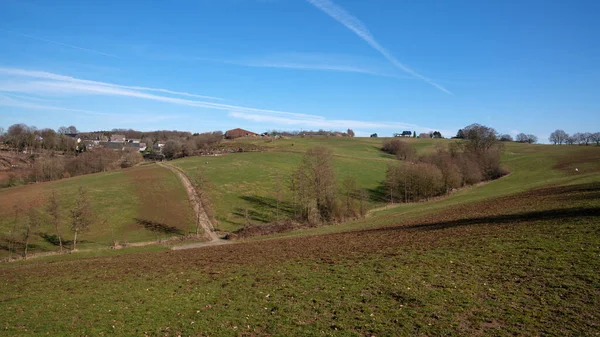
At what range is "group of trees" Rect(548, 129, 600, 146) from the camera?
164500mm

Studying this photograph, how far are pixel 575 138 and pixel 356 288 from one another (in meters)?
218

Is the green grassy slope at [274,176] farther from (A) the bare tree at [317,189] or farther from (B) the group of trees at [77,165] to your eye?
(B) the group of trees at [77,165]

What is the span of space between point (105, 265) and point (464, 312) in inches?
936

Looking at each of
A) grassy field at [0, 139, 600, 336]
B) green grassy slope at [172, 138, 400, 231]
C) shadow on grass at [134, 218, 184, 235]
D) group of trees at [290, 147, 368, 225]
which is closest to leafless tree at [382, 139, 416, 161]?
green grassy slope at [172, 138, 400, 231]

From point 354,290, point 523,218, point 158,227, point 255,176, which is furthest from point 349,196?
point 354,290

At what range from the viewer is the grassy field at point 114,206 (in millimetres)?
49781

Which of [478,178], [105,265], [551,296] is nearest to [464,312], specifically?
[551,296]

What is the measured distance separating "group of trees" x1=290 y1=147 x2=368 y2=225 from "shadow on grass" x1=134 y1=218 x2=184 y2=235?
1990 cm

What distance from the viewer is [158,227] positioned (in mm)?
54562

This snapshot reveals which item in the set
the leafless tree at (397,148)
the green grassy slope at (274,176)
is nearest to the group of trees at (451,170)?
the green grassy slope at (274,176)

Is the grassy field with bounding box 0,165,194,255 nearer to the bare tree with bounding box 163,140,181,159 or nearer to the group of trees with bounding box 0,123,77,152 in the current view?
the bare tree with bounding box 163,140,181,159

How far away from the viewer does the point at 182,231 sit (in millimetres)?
53969

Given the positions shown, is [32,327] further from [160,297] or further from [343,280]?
[343,280]

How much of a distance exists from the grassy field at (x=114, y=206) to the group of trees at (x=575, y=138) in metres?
181
